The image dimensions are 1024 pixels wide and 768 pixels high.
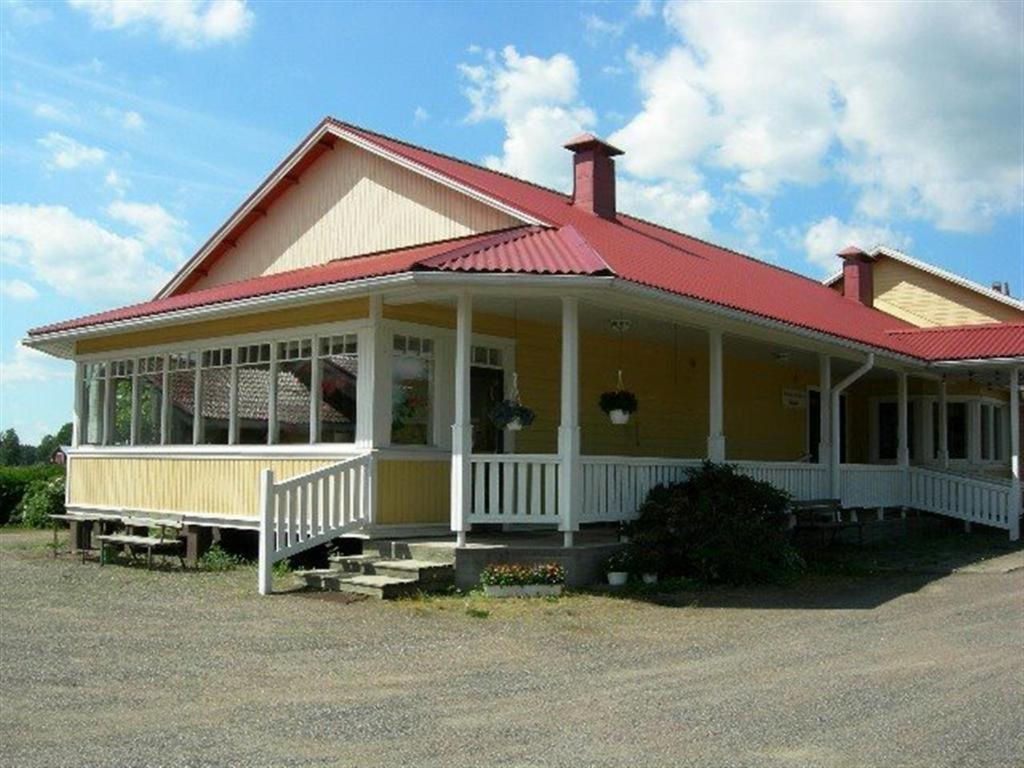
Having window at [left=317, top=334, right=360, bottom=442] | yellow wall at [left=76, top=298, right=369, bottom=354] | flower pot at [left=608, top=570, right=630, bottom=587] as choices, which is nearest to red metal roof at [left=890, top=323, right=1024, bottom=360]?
flower pot at [left=608, top=570, right=630, bottom=587]

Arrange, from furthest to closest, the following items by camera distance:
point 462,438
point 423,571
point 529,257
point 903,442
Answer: point 903,442 → point 529,257 → point 462,438 → point 423,571

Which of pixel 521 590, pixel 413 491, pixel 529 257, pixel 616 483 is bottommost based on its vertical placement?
pixel 521 590

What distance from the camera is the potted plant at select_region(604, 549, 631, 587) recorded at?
12.3 meters

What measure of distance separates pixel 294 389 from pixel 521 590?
14.6ft

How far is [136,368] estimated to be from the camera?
17.1m

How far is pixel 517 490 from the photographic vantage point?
40.4 ft

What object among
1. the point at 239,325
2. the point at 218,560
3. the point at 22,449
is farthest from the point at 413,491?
the point at 22,449

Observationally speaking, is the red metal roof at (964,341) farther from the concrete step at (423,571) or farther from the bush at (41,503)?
the bush at (41,503)

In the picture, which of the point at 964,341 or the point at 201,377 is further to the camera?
the point at 964,341

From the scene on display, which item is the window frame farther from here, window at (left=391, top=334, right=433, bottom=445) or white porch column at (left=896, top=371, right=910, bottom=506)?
white porch column at (left=896, top=371, right=910, bottom=506)

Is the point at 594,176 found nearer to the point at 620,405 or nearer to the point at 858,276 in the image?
the point at 620,405

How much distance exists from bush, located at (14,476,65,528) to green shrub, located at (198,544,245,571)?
Result: 423 inches

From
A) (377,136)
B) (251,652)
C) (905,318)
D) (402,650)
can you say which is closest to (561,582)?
(402,650)

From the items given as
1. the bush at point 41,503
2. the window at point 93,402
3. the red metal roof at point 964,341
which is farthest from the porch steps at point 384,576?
the bush at point 41,503
